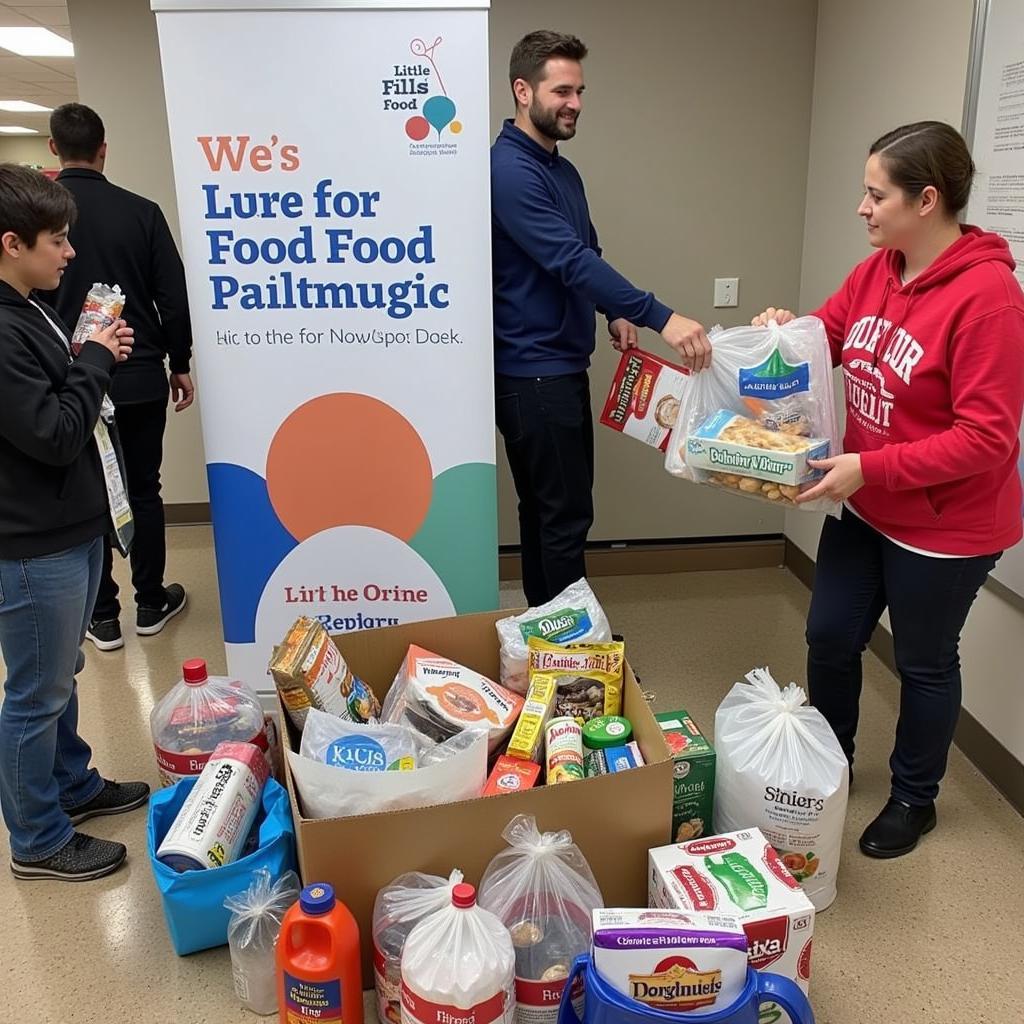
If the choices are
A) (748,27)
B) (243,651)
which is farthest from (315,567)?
(748,27)

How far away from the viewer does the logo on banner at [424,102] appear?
79.0 inches

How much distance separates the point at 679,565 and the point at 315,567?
1.74 meters

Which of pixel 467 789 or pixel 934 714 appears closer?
pixel 467 789

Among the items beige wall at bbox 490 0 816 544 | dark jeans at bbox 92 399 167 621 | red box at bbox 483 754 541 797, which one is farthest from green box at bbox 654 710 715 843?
dark jeans at bbox 92 399 167 621

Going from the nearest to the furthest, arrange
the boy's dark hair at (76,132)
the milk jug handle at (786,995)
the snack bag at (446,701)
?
the milk jug handle at (786,995)
the snack bag at (446,701)
the boy's dark hair at (76,132)

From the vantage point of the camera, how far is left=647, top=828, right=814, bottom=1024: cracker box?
1438mm

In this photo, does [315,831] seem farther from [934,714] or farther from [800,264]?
[800,264]

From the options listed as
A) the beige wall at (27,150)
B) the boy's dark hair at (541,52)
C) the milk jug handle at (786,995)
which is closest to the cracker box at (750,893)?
the milk jug handle at (786,995)

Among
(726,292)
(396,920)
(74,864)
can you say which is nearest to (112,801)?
(74,864)

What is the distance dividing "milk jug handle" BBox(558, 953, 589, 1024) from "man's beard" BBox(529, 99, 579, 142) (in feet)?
6.18

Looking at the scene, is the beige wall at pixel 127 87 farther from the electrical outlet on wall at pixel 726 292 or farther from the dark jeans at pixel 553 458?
the electrical outlet on wall at pixel 726 292

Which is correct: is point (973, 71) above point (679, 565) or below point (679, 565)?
above

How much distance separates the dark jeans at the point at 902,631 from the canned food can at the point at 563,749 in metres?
0.64

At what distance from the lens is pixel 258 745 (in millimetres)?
1986
